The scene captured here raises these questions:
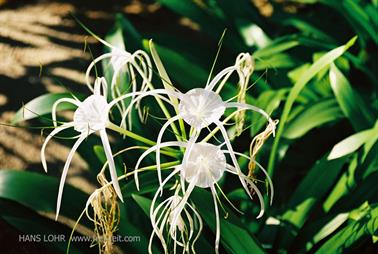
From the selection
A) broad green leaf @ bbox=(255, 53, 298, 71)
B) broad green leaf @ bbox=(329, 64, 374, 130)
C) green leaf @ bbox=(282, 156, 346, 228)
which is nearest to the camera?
green leaf @ bbox=(282, 156, 346, 228)

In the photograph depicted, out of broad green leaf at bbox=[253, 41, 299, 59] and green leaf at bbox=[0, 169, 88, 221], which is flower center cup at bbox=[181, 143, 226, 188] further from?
broad green leaf at bbox=[253, 41, 299, 59]

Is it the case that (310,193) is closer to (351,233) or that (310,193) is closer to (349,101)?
(351,233)

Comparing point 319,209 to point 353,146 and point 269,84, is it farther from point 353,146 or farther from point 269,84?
point 269,84

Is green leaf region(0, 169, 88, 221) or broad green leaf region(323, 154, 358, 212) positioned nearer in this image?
green leaf region(0, 169, 88, 221)

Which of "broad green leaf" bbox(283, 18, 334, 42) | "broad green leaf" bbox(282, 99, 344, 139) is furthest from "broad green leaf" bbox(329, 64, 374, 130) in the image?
"broad green leaf" bbox(283, 18, 334, 42)

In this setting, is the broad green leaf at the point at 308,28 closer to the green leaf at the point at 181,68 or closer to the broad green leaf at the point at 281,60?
the broad green leaf at the point at 281,60

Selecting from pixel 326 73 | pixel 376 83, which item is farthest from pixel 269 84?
pixel 376 83

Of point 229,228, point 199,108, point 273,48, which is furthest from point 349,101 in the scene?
point 199,108
